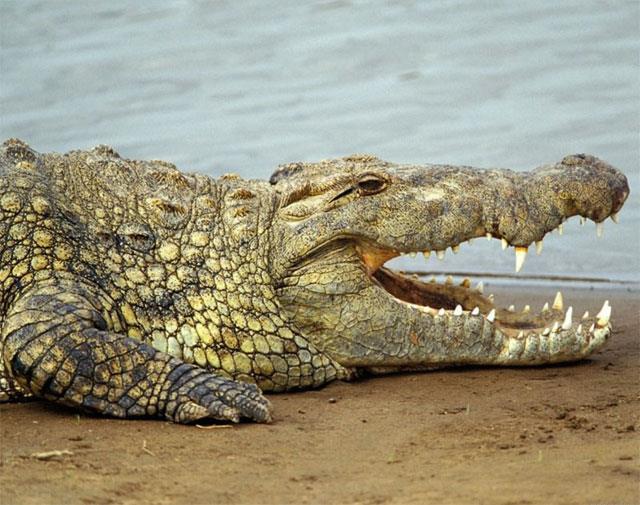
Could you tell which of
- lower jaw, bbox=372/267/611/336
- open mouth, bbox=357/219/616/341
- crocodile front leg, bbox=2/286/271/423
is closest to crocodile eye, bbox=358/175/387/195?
open mouth, bbox=357/219/616/341

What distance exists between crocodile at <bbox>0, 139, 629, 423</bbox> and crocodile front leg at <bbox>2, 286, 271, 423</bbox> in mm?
208

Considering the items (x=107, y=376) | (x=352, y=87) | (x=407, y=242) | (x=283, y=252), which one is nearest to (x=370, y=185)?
(x=407, y=242)

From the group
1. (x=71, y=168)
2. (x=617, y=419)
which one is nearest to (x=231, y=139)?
(x=71, y=168)

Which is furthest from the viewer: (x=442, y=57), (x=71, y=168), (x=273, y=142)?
(x=442, y=57)

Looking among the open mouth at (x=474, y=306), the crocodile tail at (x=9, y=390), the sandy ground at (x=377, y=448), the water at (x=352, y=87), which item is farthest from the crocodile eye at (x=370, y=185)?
the water at (x=352, y=87)

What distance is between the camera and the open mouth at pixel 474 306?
6.53 m

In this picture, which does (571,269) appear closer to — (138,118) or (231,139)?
(231,139)

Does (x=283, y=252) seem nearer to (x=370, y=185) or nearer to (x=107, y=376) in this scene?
(x=370, y=185)

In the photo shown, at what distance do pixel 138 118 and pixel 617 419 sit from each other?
11.2m

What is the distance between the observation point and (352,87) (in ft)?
54.1

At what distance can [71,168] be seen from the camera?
648cm

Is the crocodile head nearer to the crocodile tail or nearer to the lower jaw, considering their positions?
the lower jaw

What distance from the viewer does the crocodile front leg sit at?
5508mm

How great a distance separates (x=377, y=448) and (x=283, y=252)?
5.32ft
